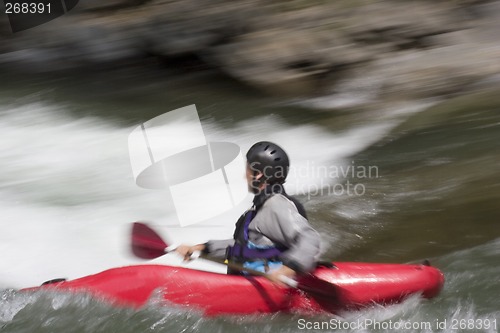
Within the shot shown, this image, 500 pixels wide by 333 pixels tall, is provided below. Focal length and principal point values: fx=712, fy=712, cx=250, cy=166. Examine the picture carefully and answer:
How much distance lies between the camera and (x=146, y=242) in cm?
391

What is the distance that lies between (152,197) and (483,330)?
3180mm

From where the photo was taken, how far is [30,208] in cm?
596

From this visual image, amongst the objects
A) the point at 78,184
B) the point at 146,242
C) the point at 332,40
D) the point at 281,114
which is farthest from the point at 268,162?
the point at 332,40

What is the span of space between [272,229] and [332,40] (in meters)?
4.45

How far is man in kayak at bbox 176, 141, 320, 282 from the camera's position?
3.33 metres

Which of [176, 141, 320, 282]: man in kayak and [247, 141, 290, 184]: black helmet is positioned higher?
[247, 141, 290, 184]: black helmet

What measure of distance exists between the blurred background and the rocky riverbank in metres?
0.01

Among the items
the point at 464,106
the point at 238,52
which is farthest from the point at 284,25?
the point at 464,106

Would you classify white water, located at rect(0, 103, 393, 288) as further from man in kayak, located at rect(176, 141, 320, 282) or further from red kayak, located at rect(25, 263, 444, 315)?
man in kayak, located at rect(176, 141, 320, 282)

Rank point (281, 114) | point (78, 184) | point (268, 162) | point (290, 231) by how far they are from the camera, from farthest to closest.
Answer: point (281, 114)
point (78, 184)
point (268, 162)
point (290, 231)

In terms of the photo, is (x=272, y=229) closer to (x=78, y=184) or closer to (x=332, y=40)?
(x=78, y=184)
